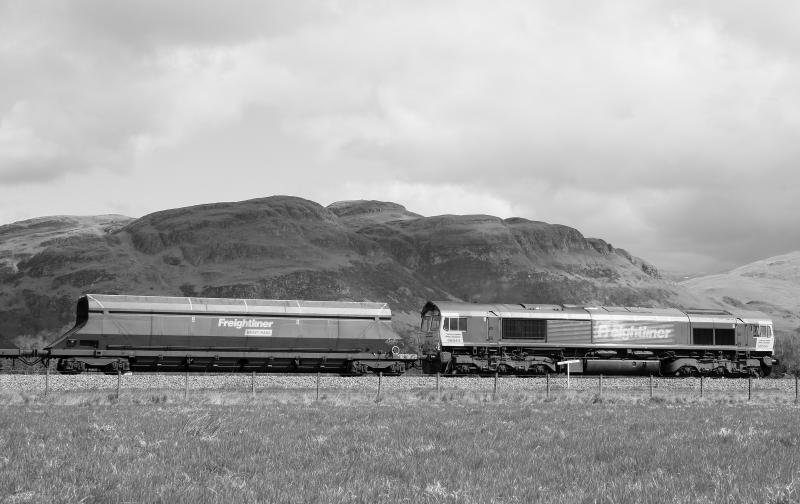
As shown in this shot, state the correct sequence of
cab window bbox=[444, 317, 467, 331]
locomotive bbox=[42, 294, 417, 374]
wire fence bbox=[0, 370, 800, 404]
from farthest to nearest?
1. cab window bbox=[444, 317, 467, 331]
2. locomotive bbox=[42, 294, 417, 374]
3. wire fence bbox=[0, 370, 800, 404]

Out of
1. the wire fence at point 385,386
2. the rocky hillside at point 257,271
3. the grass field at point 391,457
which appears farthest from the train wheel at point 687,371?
the rocky hillside at point 257,271

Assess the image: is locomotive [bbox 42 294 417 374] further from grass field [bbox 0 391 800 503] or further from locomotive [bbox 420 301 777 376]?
grass field [bbox 0 391 800 503]

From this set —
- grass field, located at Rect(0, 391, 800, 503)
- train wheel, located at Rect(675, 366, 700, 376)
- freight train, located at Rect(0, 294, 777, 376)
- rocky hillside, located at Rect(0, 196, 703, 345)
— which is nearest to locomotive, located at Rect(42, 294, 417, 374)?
freight train, located at Rect(0, 294, 777, 376)

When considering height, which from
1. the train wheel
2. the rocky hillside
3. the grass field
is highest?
the rocky hillside

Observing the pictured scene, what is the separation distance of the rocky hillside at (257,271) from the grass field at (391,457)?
9294 cm

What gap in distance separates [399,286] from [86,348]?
11774 cm

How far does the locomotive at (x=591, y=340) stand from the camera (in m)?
45.8

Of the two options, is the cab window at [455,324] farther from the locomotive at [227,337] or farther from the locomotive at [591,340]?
the locomotive at [227,337]

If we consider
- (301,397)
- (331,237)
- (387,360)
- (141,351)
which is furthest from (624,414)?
(331,237)

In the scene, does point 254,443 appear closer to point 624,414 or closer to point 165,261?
point 624,414

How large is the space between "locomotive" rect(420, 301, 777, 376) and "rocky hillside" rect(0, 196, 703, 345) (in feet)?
211

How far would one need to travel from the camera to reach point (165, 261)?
155 metres

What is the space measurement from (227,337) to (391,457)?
3136 cm

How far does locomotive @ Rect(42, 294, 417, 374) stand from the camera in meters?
40.7
